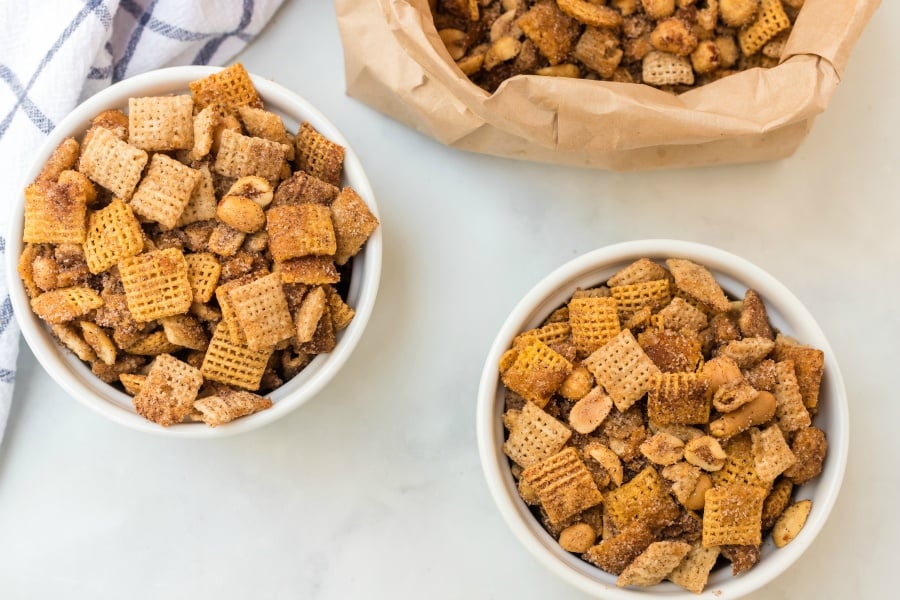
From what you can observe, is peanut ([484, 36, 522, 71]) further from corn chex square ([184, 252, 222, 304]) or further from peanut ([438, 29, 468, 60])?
corn chex square ([184, 252, 222, 304])

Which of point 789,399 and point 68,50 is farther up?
point 68,50

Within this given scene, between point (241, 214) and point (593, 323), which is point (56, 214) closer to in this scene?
point (241, 214)

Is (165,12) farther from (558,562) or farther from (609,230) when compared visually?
(558,562)

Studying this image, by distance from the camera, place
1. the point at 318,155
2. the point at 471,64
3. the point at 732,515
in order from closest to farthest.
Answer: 1. the point at 732,515
2. the point at 318,155
3. the point at 471,64

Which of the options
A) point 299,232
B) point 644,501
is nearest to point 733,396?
point 644,501

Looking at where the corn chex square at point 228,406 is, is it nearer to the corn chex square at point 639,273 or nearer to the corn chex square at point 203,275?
the corn chex square at point 203,275

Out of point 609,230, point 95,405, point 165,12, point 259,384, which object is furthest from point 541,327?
point 165,12

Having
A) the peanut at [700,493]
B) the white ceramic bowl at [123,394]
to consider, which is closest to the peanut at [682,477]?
the peanut at [700,493]
